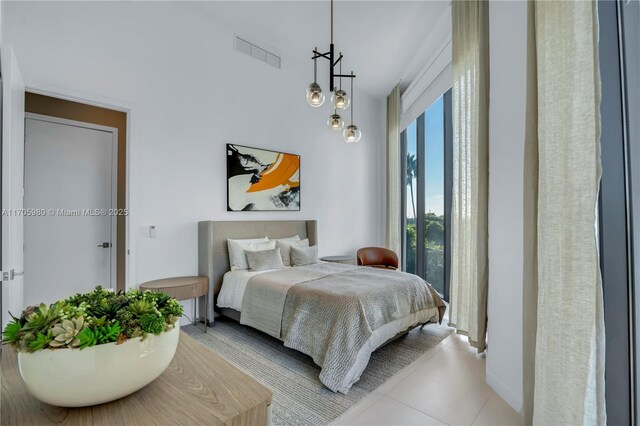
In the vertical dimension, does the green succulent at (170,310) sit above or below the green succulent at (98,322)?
below

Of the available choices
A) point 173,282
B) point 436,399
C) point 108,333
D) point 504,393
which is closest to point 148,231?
point 173,282

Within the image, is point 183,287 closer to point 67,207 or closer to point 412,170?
point 67,207

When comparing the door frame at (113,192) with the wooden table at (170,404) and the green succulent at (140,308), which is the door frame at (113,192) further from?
the green succulent at (140,308)

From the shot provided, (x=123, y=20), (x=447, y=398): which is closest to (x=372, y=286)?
(x=447, y=398)

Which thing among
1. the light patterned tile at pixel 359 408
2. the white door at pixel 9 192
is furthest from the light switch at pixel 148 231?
the light patterned tile at pixel 359 408

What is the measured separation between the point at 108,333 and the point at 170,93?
3439mm

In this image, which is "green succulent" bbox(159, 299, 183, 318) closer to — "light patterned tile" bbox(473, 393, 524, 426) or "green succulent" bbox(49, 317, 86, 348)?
"green succulent" bbox(49, 317, 86, 348)

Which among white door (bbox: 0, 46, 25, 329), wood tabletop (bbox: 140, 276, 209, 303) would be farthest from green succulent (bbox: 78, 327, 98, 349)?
wood tabletop (bbox: 140, 276, 209, 303)

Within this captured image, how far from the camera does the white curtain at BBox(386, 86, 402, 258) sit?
556 centimetres

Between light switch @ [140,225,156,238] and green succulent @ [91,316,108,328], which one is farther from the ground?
light switch @ [140,225,156,238]

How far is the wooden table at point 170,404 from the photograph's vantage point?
670 millimetres

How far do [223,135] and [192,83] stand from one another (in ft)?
2.21

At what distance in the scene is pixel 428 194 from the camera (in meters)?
4.89

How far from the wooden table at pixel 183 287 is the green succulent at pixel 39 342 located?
2459mm
